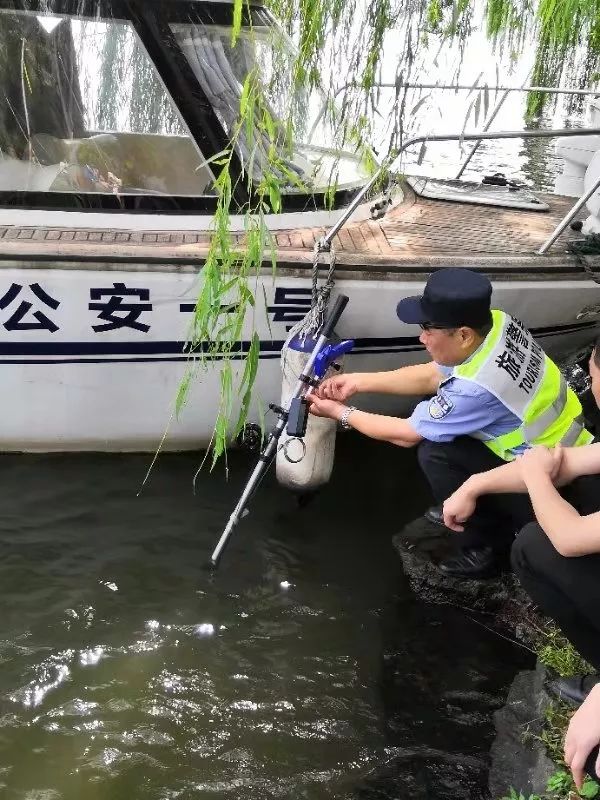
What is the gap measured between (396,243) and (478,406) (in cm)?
140

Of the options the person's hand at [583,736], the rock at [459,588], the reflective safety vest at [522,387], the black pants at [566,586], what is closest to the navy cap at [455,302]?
the reflective safety vest at [522,387]

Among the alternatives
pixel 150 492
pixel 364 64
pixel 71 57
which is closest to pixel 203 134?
pixel 71 57

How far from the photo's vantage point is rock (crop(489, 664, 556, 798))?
8.19 feet

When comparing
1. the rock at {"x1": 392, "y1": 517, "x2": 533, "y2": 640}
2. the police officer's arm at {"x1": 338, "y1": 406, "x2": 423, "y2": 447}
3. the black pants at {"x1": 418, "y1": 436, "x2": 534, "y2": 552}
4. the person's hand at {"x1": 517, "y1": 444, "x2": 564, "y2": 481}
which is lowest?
the rock at {"x1": 392, "y1": 517, "x2": 533, "y2": 640}

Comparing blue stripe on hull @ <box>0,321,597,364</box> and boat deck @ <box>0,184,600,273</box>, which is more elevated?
boat deck @ <box>0,184,600,273</box>

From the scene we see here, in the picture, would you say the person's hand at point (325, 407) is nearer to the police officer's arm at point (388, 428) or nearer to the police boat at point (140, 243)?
the police officer's arm at point (388, 428)

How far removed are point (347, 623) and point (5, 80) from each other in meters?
3.04

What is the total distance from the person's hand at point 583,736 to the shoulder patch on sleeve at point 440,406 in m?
1.36

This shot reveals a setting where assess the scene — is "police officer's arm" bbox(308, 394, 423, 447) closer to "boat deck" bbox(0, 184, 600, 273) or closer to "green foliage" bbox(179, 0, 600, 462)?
"green foliage" bbox(179, 0, 600, 462)

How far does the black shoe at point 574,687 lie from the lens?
8.52 feet

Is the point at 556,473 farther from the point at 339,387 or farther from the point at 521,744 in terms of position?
the point at 339,387

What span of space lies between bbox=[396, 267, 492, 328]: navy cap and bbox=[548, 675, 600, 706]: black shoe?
1.34 m

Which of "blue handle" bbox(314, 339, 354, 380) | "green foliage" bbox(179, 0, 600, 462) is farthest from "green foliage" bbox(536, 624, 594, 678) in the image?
"blue handle" bbox(314, 339, 354, 380)

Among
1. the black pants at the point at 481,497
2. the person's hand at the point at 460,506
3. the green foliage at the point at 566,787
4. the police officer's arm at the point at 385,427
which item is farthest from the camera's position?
the police officer's arm at the point at 385,427
